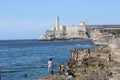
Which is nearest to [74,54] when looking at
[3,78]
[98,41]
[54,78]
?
[3,78]

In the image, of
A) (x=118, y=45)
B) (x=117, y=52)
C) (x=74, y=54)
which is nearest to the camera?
(x=117, y=52)

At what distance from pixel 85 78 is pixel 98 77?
96cm

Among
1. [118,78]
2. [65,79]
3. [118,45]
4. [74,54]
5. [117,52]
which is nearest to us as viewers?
[118,78]

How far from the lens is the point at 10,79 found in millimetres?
45031

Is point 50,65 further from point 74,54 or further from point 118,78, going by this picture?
point 74,54

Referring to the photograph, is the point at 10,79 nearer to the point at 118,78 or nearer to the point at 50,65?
the point at 50,65

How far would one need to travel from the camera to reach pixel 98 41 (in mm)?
157000

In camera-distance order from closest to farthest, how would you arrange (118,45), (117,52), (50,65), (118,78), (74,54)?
(118,78), (50,65), (117,52), (74,54), (118,45)

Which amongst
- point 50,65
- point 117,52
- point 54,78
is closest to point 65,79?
point 54,78

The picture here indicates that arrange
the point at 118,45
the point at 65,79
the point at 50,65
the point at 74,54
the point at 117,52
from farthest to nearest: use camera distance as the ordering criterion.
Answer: the point at 118,45
the point at 74,54
the point at 117,52
the point at 50,65
the point at 65,79

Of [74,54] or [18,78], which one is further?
[74,54]

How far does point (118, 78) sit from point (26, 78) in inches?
624

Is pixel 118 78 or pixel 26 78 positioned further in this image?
pixel 26 78

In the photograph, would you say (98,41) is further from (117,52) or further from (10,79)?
(10,79)
